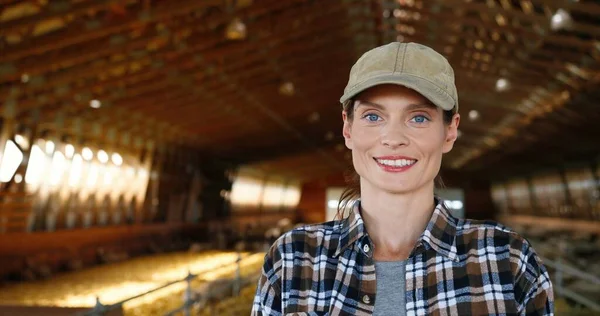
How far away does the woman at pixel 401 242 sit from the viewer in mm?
1639

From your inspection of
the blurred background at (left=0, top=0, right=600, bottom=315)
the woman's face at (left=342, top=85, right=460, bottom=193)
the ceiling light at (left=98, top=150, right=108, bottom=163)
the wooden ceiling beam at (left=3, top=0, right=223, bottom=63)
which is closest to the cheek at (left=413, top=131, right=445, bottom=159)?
the woman's face at (left=342, top=85, right=460, bottom=193)

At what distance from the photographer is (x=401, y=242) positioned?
1.79 meters

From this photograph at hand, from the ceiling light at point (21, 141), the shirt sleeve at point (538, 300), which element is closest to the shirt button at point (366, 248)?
the shirt sleeve at point (538, 300)

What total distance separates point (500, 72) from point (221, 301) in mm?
10565

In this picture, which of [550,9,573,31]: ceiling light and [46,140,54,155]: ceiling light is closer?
[550,9,573,31]: ceiling light

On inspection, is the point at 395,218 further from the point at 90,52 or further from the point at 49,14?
the point at 90,52

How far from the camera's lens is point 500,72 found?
691 inches

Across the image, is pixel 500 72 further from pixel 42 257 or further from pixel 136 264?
pixel 42 257

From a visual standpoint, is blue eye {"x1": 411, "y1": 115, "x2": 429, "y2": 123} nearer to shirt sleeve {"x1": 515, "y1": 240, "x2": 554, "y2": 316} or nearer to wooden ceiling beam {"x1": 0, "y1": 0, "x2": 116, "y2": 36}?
shirt sleeve {"x1": 515, "y1": 240, "x2": 554, "y2": 316}

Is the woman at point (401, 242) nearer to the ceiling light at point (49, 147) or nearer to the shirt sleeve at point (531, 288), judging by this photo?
the shirt sleeve at point (531, 288)

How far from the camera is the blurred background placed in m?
11.1

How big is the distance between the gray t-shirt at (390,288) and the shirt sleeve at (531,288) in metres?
0.27

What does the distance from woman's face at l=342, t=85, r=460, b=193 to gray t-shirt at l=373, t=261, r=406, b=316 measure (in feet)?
0.63

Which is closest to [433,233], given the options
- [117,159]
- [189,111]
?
Result: [189,111]
